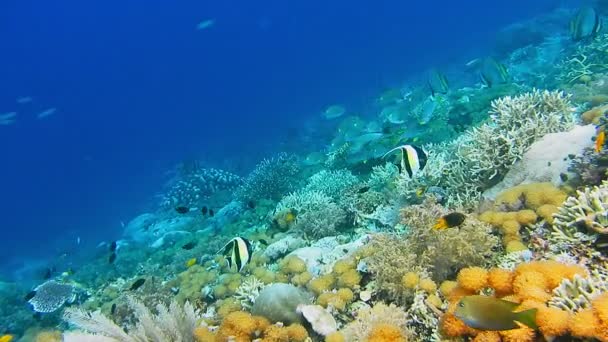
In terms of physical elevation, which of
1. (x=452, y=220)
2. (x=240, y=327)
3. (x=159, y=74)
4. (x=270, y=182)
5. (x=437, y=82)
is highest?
(x=159, y=74)

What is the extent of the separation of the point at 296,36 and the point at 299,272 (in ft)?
401

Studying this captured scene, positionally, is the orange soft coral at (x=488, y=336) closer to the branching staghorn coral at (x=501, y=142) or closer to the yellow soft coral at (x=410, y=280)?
the yellow soft coral at (x=410, y=280)

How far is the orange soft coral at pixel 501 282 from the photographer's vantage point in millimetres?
2967

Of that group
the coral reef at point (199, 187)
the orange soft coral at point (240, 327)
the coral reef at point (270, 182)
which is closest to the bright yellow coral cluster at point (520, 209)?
the orange soft coral at point (240, 327)

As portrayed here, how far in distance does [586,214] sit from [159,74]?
13180 cm

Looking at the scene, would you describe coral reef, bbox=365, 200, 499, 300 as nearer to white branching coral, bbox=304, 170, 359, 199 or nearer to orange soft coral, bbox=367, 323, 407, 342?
orange soft coral, bbox=367, 323, 407, 342

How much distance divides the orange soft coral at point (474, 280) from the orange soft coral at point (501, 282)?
5cm

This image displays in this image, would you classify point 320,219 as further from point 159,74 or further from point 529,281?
point 159,74

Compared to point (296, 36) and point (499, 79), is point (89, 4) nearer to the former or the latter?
point (296, 36)

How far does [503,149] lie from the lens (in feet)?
19.5

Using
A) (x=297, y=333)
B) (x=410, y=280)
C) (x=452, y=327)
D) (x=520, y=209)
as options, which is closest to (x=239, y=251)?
(x=297, y=333)

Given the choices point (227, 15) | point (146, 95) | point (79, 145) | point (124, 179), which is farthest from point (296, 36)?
point (124, 179)

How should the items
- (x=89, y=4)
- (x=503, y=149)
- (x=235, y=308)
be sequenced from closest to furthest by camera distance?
(x=235, y=308) → (x=503, y=149) → (x=89, y=4)

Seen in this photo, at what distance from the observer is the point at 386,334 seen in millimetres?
3158
